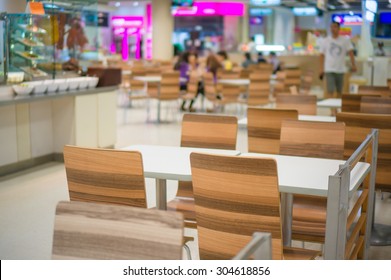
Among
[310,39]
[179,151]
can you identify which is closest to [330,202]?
[179,151]

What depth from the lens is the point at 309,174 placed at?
307 centimetres

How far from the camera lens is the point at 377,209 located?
526 centimetres

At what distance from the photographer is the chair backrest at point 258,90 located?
32.6 feet

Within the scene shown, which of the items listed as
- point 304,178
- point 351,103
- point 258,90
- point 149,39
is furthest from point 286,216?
point 149,39

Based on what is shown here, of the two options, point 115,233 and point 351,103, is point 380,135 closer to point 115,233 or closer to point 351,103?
point 351,103

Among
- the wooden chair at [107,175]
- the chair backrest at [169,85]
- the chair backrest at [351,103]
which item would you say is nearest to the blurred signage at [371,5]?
the chair backrest at [169,85]

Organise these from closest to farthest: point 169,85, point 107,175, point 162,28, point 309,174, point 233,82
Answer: point 107,175 < point 309,174 < point 169,85 < point 233,82 < point 162,28

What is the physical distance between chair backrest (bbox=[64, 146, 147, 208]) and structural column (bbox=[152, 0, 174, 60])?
16158 millimetres

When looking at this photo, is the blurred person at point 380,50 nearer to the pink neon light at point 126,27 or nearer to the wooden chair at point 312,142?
the wooden chair at point 312,142

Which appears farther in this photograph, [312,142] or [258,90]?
[258,90]

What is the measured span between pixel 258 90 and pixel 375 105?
469 centimetres

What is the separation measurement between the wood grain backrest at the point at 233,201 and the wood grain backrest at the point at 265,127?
2.06 metres

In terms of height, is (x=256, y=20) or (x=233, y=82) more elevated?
(x=256, y=20)

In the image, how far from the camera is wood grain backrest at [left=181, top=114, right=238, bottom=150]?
407cm
